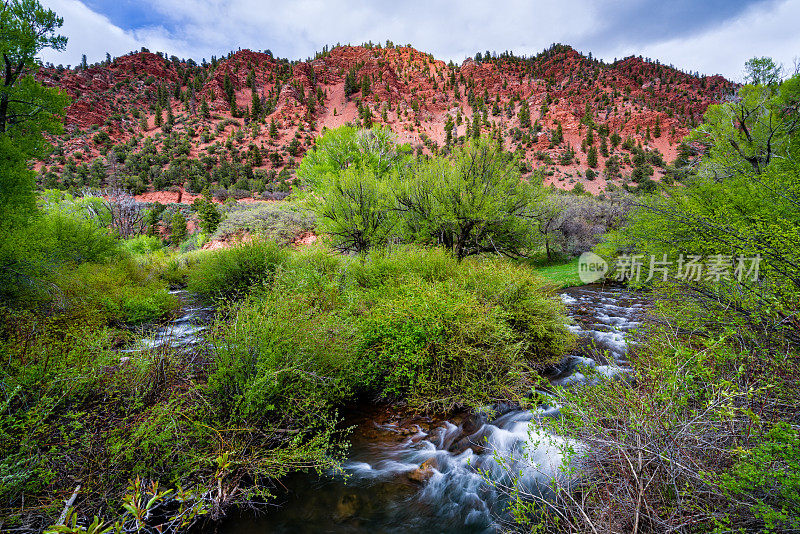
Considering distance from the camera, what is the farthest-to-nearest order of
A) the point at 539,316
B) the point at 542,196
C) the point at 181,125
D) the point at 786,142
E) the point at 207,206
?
1. the point at 181,125
2. the point at 207,206
3. the point at 542,196
4. the point at 786,142
5. the point at 539,316

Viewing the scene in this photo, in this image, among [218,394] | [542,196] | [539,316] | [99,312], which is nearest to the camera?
[218,394]

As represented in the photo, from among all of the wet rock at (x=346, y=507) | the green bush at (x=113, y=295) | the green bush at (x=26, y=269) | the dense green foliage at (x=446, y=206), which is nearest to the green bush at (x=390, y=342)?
the wet rock at (x=346, y=507)

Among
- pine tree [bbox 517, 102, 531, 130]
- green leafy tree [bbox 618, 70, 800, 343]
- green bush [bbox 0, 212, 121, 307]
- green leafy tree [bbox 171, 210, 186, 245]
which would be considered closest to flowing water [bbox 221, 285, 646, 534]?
green leafy tree [bbox 618, 70, 800, 343]

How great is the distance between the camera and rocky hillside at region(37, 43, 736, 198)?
1983 inches

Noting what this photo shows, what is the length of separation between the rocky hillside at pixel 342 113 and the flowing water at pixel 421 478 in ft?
150

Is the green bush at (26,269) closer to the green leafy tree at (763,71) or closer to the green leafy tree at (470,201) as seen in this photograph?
the green leafy tree at (470,201)

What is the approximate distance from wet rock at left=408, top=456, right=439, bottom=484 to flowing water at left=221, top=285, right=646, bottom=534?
0.02 meters

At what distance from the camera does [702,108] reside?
6550 cm

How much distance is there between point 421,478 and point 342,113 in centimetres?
8480

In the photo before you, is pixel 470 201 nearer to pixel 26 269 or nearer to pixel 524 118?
pixel 26 269

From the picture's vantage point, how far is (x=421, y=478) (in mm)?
4516

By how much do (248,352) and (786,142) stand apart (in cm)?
2045

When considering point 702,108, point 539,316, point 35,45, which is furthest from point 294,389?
point 702,108

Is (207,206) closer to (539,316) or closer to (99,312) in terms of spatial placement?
(99,312)
